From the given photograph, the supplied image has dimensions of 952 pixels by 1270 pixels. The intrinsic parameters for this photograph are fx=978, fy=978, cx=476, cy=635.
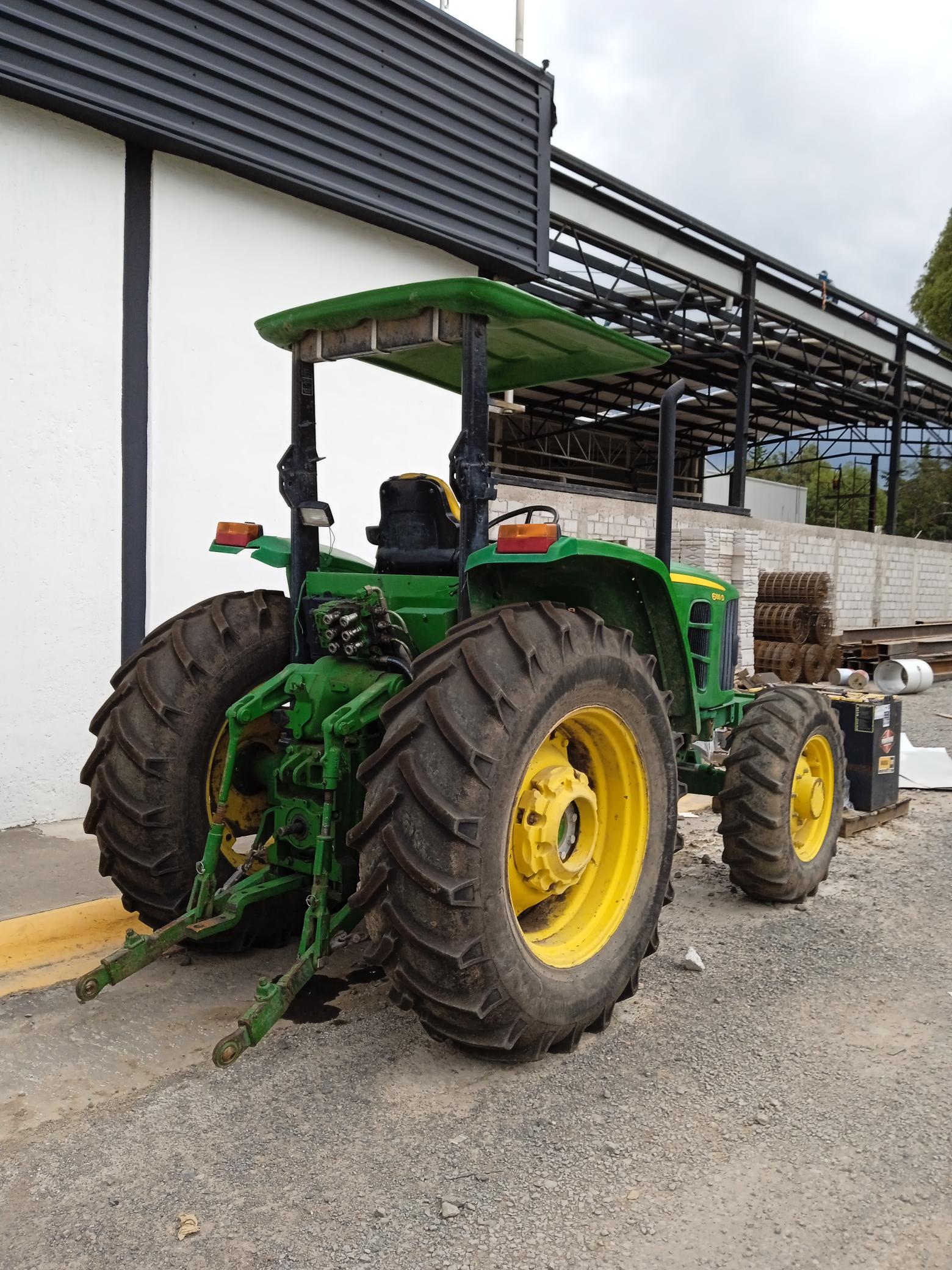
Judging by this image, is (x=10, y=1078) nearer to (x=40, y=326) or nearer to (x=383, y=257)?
(x=40, y=326)

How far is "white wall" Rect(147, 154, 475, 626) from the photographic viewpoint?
225 inches

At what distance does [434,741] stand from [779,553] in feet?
42.2

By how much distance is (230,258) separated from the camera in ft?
19.6

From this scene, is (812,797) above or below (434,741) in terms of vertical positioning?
below

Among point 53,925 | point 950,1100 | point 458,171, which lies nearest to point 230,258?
point 458,171

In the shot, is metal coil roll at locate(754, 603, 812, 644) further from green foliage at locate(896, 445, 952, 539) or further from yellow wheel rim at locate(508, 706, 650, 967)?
green foliage at locate(896, 445, 952, 539)

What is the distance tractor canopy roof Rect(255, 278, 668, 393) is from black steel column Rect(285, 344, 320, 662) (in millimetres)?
158

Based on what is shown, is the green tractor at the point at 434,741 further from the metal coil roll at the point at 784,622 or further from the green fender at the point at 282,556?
the metal coil roll at the point at 784,622

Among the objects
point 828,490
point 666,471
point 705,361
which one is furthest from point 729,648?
point 828,490

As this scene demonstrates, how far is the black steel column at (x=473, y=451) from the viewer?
3.10m

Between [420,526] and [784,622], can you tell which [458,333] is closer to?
[420,526]

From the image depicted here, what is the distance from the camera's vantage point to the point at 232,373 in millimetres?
6020

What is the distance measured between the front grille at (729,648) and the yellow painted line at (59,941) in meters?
3.07

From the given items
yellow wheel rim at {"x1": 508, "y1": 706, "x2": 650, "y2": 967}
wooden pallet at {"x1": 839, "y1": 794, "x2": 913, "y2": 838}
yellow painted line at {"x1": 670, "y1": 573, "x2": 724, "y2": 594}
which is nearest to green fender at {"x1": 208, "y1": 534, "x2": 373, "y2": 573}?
yellow wheel rim at {"x1": 508, "y1": 706, "x2": 650, "y2": 967}
